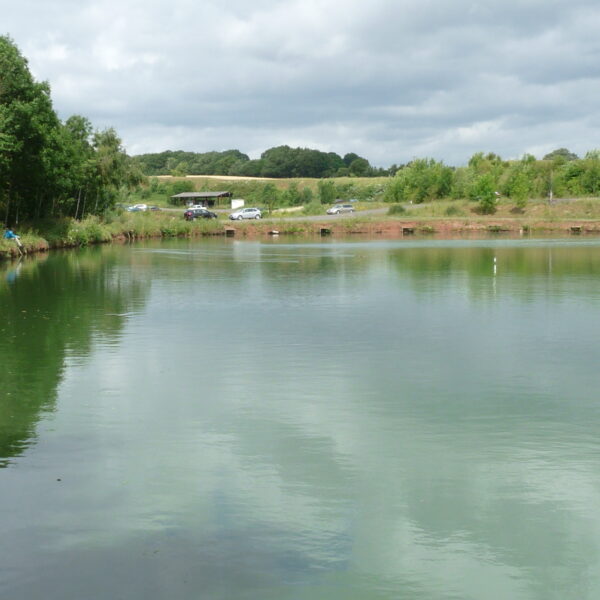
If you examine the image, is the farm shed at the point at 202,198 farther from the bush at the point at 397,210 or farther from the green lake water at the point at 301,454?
the green lake water at the point at 301,454

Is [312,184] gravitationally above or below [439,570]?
above

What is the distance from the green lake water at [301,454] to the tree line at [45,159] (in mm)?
25871

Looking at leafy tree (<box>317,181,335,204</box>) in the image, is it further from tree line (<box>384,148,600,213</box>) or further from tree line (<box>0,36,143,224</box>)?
tree line (<box>0,36,143,224</box>)

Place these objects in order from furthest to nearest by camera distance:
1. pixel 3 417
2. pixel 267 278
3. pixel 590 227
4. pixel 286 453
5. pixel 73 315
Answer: pixel 590 227, pixel 267 278, pixel 73 315, pixel 3 417, pixel 286 453

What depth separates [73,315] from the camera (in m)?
23.2

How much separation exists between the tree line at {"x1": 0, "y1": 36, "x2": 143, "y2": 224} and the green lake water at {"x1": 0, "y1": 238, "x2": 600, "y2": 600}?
25.9 metres

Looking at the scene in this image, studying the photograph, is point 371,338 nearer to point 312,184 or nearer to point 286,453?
point 286,453

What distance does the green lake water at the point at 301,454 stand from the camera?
24.0 ft

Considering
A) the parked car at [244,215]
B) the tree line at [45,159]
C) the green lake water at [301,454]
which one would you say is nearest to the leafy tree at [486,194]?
the parked car at [244,215]

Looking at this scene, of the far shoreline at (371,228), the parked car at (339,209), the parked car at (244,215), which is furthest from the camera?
the parked car at (339,209)

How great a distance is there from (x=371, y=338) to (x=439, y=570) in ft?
38.2

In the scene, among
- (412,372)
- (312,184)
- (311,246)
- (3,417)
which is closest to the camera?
(3,417)

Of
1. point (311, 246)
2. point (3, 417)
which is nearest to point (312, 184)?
point (311, 246)

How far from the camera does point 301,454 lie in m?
10.5
